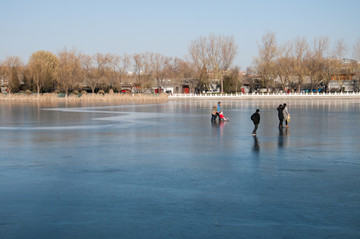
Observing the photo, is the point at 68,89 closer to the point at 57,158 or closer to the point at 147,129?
the point at 147,129

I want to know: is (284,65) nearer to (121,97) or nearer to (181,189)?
(121,97)

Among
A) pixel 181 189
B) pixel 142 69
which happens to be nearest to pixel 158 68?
pixel 142 69

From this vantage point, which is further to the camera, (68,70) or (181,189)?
(68,70)

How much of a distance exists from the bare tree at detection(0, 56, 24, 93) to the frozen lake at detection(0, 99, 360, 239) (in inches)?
2786

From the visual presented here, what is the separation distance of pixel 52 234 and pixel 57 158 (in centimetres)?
619

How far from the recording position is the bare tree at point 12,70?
79250mm

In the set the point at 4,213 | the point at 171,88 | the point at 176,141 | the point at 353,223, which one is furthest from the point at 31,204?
the point at 171,88

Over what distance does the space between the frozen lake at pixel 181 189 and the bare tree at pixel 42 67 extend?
6196 centimetres

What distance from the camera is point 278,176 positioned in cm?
890

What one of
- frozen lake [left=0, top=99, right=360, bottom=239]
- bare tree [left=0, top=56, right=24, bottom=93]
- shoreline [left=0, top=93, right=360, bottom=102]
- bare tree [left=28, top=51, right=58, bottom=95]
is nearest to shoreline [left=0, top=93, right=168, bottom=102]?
shoreline [left=0, top=93, right=360, bottom=102]

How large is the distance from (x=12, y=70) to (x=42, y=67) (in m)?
11.1

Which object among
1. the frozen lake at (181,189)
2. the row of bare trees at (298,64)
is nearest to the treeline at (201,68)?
the row of bare trees at (298,64)

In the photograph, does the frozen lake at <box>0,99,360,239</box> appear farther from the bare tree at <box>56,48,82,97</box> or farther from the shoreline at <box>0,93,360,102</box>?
the bare tree at <box>56,48,82,97</box>

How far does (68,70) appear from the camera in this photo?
2931 inches
